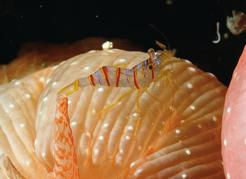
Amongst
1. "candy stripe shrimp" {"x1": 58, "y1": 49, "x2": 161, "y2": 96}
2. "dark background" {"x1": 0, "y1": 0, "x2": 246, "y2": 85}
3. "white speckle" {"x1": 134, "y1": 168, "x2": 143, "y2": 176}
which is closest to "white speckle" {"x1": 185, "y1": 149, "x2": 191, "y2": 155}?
"white speckle" {"x1": 134, "y1": 168, "x2": 143, "y2": 176}

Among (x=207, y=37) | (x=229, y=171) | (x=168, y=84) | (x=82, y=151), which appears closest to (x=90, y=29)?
(x=207, y=37)

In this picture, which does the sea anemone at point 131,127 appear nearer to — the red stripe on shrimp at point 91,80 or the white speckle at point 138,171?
the white speckle at point 138,171

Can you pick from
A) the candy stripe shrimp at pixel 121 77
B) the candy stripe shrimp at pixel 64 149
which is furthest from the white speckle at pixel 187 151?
the candy stripe shrimp at pixel 64 149

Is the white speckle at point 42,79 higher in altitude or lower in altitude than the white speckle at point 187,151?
lower

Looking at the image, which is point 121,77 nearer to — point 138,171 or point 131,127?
point 131,127

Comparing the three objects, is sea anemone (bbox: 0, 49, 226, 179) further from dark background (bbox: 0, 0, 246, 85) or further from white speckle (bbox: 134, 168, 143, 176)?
dark background (bbox: 0, 0, 246, 85)

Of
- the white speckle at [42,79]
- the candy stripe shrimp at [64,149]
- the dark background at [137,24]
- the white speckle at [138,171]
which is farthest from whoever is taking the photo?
the dark background at [137,24]

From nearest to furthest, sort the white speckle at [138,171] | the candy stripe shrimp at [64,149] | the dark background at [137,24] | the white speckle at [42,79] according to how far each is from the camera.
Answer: the candy stripe shrimp at [64,149] → the white speckle at [138,171] → the white speckle at [42,79] → the dark background at [137,24]
